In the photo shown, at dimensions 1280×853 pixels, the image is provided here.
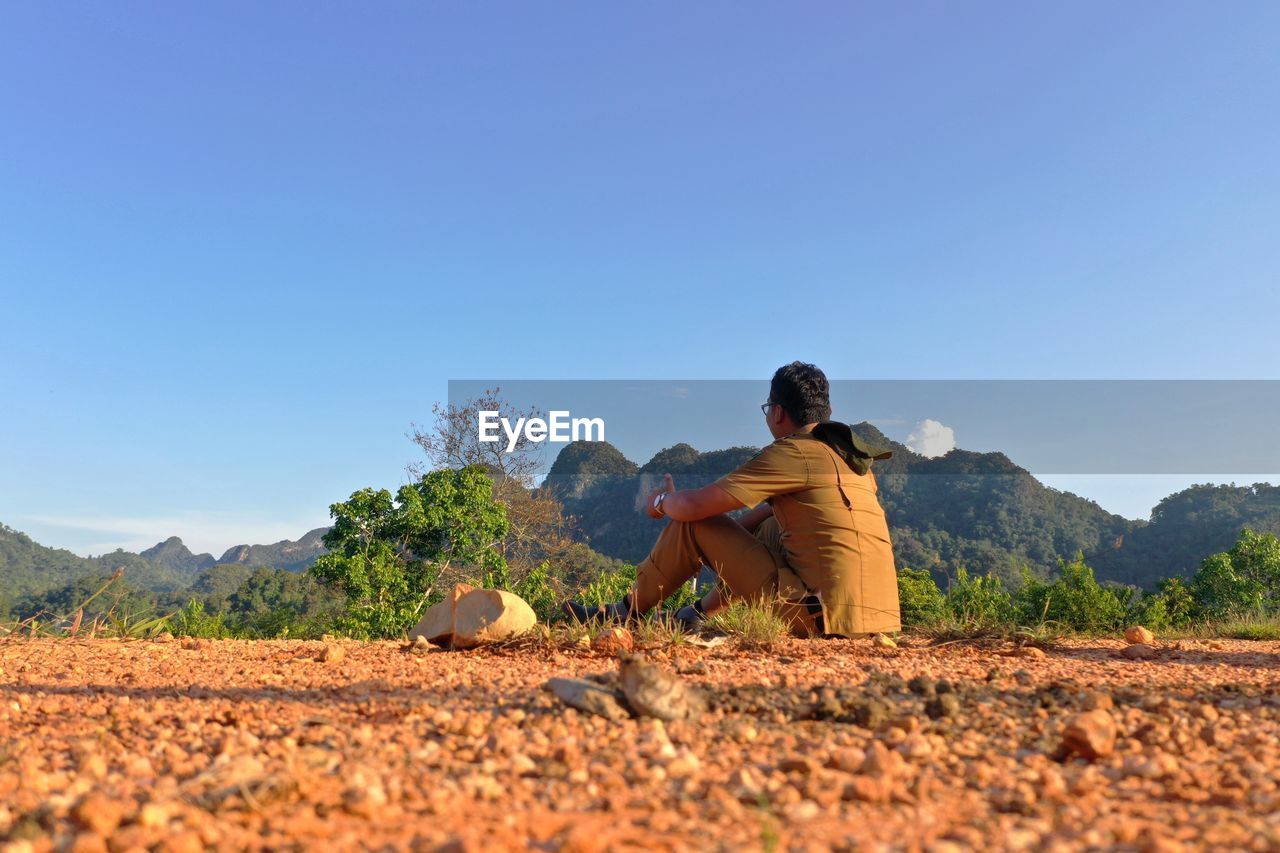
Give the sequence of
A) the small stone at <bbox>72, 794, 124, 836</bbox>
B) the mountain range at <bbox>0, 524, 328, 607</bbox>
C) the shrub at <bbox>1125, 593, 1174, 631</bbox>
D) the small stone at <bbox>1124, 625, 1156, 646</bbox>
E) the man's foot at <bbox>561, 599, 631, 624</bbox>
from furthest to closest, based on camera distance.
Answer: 1. the mountain range at <bbox>0, 524, 328, 607</bbox>
2. the shrub at <bbox>1125, 593, 1174, 631</bbox>
3. the small stone at <bbox>1124, 625, 1156, 646</bbox>
4. the man's foot at <bbox>561, 599, 631, 624</bbox>
5. the small stone at <bbox>72, 794, 124, 836</bbox>

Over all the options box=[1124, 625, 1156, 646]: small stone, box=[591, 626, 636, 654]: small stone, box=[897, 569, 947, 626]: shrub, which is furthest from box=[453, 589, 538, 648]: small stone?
box=[897, 569, 947, 626]: shrub

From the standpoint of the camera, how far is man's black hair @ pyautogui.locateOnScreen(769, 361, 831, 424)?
472 centimetres

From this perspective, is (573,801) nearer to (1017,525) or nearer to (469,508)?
(469,508)

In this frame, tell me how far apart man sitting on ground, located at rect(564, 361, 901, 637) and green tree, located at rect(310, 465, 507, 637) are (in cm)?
1139

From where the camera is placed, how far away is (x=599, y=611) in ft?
15.0

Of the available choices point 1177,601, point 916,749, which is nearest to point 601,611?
point 916,749

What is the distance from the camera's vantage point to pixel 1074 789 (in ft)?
5.59

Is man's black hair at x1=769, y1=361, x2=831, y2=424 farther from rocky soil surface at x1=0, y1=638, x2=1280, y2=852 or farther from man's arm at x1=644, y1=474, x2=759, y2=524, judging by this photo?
rocky soil surface at x1=0, y1=638, x2=1280, y2=852

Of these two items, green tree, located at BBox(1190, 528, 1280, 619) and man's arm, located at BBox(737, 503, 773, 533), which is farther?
green tree, located at BBox(1190, 528, 1280, 619)

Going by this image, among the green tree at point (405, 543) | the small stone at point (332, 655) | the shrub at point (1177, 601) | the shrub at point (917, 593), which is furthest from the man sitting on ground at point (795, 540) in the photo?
the green tree at point (405, 543)

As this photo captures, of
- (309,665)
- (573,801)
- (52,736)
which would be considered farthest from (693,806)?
(309,665)

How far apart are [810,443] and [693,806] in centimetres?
304

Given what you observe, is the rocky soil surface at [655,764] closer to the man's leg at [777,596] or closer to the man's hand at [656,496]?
the man's leg at [777,596]

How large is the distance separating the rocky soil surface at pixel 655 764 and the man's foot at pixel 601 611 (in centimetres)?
131
